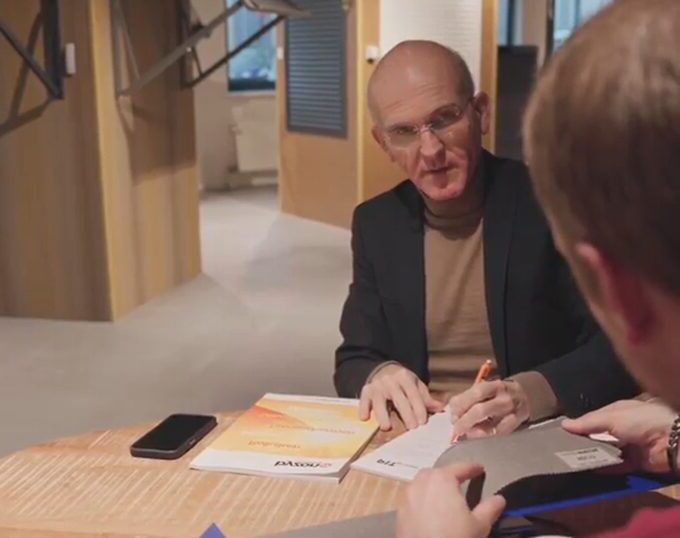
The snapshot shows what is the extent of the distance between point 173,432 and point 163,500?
186 millimetres

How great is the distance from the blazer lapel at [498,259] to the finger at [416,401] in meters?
0.27

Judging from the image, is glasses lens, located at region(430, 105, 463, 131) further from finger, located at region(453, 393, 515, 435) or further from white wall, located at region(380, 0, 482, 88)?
white wall, located at region(380, 0, 482, 88)

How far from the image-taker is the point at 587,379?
4.62ft

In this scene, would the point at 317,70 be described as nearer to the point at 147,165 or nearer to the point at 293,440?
the point at 147,165

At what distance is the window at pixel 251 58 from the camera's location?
8086 millimetres

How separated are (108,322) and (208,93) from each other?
4.10 meters

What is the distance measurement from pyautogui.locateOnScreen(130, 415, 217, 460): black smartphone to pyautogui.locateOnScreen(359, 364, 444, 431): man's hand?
8.2 inches

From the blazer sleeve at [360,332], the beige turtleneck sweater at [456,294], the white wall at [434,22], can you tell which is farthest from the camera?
the white wall at [434,22]

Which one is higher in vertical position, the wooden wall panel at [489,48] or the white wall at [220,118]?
the wooden wall panel at [489,48]

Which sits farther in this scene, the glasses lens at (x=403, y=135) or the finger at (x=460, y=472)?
the glasses lens at (x=403, y=135)

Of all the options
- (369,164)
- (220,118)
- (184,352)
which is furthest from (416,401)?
(220,118)

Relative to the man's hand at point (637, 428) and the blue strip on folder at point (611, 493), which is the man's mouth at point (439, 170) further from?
the blue strip on folder at point (611, 493)

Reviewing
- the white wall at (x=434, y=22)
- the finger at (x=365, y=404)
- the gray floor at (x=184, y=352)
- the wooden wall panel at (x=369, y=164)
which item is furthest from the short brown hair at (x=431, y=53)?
the wooden wall panel at (x=369, y=164)

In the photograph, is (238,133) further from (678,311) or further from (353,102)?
(678,311)
